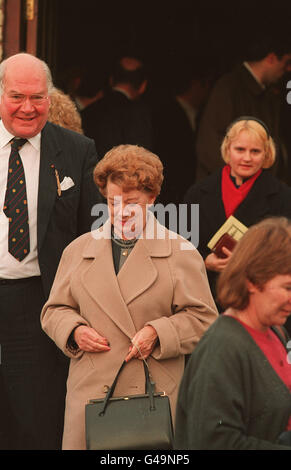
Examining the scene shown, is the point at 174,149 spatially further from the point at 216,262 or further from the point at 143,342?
the point at 143,342

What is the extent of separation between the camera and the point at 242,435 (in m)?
2.96

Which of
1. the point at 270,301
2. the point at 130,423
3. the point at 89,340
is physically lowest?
the point at 130,423

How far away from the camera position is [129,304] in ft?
13.8

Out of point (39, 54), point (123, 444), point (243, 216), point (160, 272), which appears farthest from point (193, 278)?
point (39, 54)

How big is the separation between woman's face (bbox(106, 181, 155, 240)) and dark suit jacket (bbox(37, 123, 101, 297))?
73 cm

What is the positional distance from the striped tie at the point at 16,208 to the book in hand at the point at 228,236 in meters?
1.12

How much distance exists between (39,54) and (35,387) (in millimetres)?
2738

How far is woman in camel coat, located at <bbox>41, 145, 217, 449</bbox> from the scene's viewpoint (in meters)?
4.19

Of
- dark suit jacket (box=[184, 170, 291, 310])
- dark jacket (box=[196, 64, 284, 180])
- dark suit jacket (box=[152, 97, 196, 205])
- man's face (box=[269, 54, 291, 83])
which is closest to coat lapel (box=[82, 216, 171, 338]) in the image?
dark suit jacket (box=[184, 170, 291, 310])

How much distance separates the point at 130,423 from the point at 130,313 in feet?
1.71

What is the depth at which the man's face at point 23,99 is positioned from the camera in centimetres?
492

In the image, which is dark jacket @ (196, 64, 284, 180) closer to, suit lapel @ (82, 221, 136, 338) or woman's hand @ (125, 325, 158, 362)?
suit lapel @ (82, 221, 136, 338)

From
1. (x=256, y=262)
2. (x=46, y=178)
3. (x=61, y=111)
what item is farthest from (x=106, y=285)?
(x=61, y=111)

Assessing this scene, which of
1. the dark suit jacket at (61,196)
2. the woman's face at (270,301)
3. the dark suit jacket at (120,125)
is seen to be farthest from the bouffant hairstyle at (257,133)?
the woman's face at (270,301)
